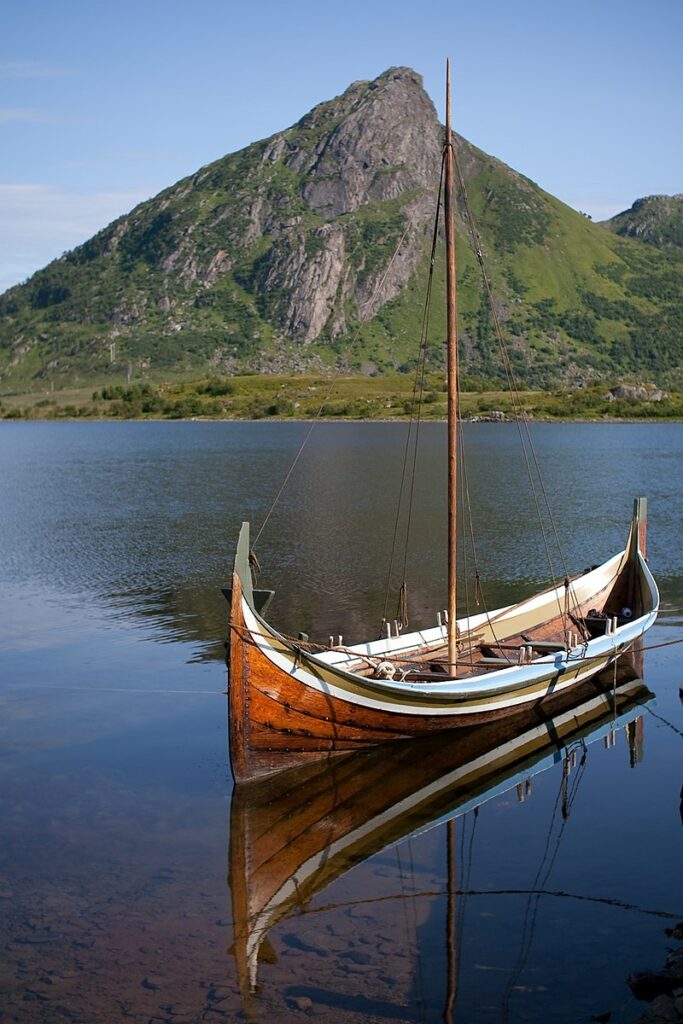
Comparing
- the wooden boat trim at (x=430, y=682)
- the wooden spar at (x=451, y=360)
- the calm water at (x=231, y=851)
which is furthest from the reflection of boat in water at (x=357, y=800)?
the wooden spar at (x=451, y=360)

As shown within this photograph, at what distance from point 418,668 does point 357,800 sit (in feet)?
18.2

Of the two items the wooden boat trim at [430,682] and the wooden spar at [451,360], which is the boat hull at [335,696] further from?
the wooden spar at [451,360]

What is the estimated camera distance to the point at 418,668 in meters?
24.4

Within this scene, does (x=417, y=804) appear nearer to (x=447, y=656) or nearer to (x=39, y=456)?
(x=447, y=656)

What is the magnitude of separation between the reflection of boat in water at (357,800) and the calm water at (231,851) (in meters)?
0.15

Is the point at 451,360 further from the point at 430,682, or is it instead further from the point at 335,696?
the point at 335,696

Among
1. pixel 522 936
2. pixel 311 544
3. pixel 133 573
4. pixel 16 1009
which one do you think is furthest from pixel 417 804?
pixel 311 544

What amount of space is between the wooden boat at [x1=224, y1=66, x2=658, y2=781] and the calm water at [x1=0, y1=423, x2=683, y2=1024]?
1595 millimetres

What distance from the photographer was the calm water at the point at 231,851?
42.8ft

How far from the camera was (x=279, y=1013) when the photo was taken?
12516 millimetres

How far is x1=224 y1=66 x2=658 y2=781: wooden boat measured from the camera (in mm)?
19625

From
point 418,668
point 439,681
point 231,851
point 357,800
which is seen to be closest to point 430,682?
point 439,681

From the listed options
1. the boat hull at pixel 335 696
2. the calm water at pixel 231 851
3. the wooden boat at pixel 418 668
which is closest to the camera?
the calm water at pixel 231 851

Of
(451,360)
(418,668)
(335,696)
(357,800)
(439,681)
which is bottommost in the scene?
(357,800)
